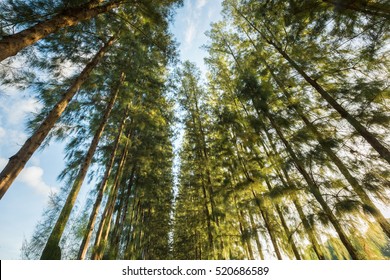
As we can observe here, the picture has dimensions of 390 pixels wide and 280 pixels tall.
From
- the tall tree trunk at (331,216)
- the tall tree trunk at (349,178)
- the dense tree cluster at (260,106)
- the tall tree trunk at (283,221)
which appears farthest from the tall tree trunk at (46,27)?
the tall tree trunk at (283,221)

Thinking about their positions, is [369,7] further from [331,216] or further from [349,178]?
[331,216]

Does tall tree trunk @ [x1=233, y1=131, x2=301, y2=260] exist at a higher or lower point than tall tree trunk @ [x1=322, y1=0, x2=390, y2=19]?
lower

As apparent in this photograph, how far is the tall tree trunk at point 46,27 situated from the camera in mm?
2693

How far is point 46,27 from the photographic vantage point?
131 inches

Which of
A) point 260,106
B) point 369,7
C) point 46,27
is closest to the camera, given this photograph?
point 369,7

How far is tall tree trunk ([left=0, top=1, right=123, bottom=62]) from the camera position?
269cm

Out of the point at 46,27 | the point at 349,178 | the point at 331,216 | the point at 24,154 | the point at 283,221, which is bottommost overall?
the point at 331,216

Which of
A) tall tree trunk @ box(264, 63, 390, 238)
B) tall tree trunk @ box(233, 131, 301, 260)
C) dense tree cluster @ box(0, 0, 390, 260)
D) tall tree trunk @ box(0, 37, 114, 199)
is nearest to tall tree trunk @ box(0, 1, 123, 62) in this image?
dense tree cluster @ box(0, 0, 390, 260)

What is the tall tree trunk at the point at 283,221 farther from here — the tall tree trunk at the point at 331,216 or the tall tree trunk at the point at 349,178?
the tall tree trunk at the point at 349,178

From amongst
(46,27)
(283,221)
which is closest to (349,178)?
(283,221)

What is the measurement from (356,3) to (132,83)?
6.37 meters

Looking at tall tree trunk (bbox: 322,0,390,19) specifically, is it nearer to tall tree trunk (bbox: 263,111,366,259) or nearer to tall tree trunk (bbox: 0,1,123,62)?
tall tree trunk (bbox: 263,111,366,259)

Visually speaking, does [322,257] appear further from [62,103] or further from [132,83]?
[132,83]

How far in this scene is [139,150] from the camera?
30.6ft
